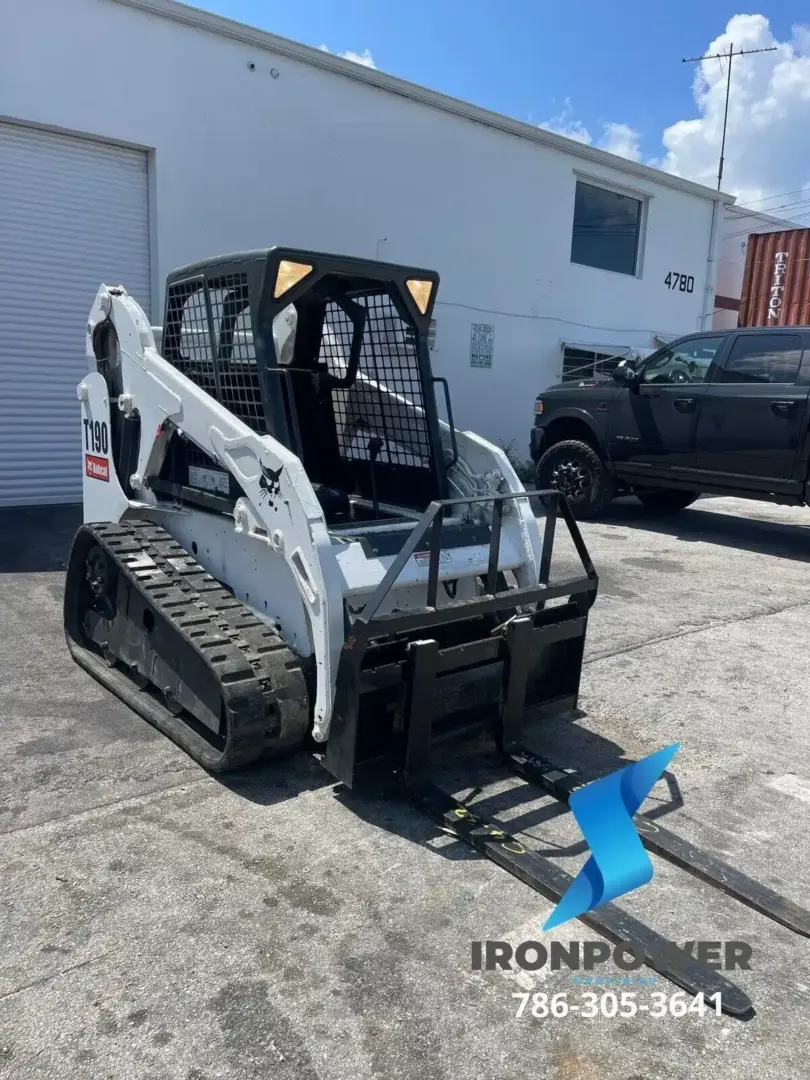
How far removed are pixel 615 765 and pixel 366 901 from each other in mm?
1578

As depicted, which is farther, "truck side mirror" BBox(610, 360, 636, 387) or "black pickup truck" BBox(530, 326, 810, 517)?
"truck side mirror" BBox(610, 360, 636, 387)

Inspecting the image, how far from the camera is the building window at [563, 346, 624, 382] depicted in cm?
1491

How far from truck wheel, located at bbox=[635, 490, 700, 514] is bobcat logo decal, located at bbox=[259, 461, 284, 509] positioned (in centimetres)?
802

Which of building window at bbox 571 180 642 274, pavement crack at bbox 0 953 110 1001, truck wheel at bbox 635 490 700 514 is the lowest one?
pavement crack at bbox 0 953 110 1001

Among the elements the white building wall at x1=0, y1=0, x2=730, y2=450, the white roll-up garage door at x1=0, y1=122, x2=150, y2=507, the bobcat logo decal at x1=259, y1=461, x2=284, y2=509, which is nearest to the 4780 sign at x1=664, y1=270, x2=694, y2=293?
the white building wall at x1=0, y1=0, x2=730, y2=450

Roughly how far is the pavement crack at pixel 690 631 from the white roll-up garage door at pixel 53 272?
275 inches

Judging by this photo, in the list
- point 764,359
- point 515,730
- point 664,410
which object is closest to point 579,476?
point 664,410

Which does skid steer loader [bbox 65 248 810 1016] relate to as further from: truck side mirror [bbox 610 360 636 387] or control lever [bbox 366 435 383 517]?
truck side mirror [bbox 610 360 636 387]

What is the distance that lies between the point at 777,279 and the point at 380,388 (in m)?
16.7

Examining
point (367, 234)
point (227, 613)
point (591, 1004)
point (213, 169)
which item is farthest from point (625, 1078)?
point (367, 234)

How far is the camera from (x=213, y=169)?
1015cm

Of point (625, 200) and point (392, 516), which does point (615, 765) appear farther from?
point (625, 200)

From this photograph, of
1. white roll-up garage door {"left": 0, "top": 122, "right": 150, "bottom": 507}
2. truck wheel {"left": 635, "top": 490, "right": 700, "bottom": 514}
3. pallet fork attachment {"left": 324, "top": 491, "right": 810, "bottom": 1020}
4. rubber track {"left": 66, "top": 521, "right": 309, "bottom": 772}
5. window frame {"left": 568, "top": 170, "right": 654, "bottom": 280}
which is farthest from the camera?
window frame {"left": 568, "top": 170, "right": 654, "bottom": 280}

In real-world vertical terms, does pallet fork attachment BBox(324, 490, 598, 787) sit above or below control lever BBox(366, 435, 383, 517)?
below
